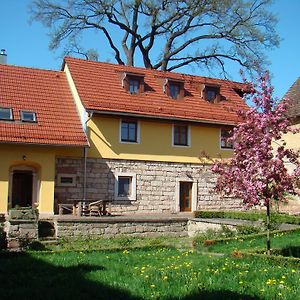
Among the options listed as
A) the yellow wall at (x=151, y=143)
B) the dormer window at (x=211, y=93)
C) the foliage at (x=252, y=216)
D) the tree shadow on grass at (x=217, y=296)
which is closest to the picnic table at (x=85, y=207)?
the yellow wall at (x=151, y=143)

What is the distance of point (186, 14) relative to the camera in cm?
3409

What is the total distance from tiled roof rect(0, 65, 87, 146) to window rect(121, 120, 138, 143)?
2.21 m

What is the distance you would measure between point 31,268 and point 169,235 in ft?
36.4

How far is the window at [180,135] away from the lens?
2521cm

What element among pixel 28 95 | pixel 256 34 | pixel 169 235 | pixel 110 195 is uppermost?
pixel 256 34

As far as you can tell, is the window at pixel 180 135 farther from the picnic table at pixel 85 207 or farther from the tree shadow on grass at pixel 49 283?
the tree shadow on grass at pixel 49 283

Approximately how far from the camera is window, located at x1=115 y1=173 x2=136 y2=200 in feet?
76.8

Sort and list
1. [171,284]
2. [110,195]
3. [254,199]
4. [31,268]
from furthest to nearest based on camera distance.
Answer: [110,195], [254,199], [31,268], [171,284]

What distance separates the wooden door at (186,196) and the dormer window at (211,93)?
5311mm

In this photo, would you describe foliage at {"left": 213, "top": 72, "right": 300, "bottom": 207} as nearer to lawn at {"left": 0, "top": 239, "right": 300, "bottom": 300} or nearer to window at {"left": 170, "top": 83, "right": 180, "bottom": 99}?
lawn at {"left": 0, "top": 239, "right": 300, "bottom": 300}

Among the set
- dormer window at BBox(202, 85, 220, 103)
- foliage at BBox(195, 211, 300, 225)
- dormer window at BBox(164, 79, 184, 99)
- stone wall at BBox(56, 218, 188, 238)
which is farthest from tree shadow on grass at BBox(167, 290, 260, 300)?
dormer window at BBox(202, 85, 220, 103)

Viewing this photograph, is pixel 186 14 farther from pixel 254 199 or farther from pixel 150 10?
pixel 254 199

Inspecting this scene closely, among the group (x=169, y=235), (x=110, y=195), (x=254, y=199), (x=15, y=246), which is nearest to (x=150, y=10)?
(x=110, y=195)

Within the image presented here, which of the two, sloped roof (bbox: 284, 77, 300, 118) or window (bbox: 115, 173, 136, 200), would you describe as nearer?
window (bbox: 115, 173, 136, 200)
